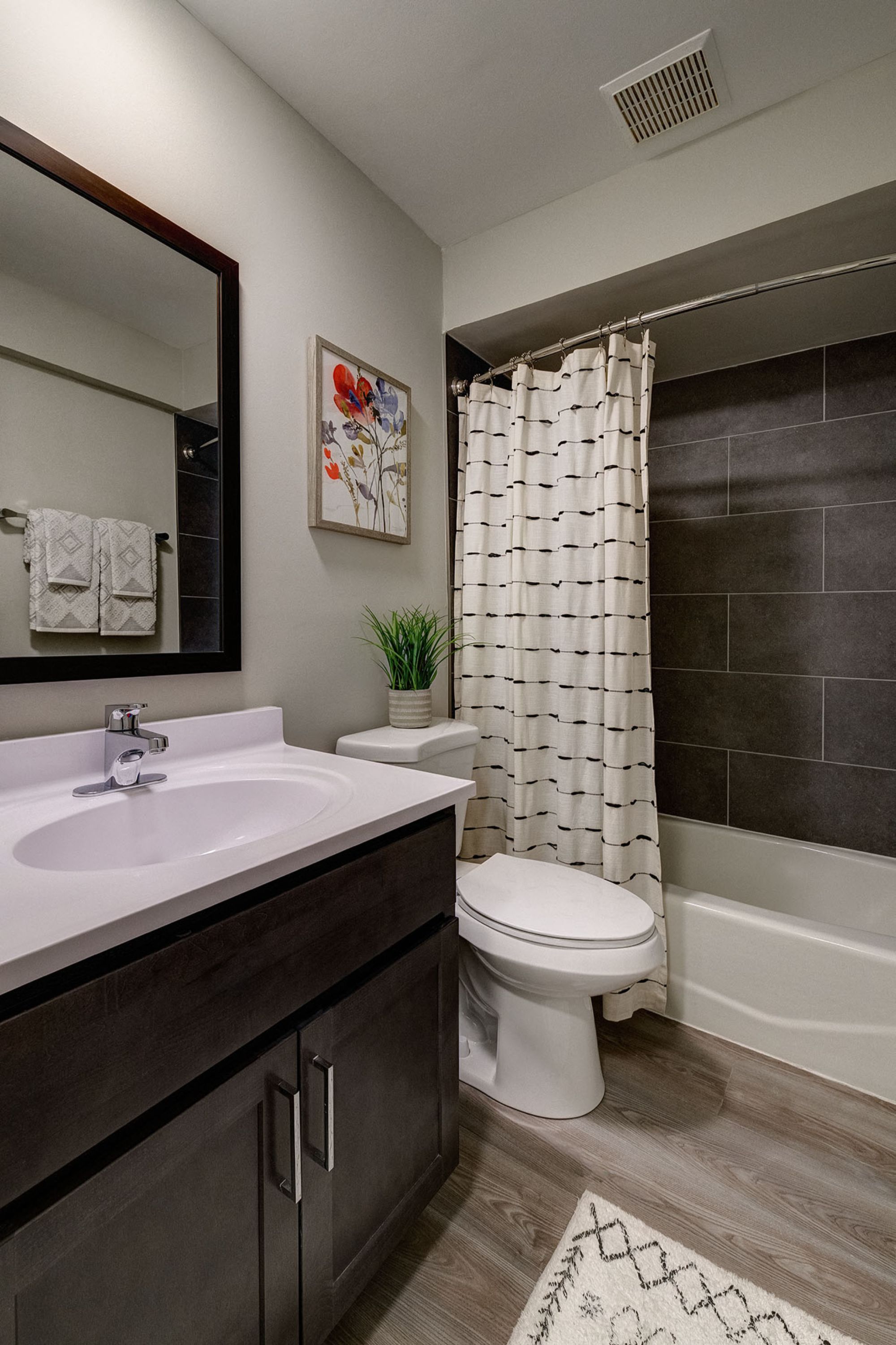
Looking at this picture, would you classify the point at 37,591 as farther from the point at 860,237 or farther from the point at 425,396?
the point at 860,237

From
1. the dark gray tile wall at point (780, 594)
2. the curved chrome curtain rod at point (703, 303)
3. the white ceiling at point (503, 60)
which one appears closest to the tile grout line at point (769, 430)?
the dark gray tile wall at point (780, 594)

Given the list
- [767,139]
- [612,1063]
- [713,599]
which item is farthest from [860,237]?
[612,1063]

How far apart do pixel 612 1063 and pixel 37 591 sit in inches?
66.0

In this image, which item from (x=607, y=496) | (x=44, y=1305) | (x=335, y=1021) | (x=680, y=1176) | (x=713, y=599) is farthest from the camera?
(x=713, y=599)

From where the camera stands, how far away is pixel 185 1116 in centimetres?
66

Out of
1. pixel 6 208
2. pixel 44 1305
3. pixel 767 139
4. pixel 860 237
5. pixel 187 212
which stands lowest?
pixel 44 1305

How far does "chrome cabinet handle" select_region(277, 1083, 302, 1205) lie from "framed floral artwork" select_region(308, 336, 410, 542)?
3.96ft

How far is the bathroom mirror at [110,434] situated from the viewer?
1024 mm

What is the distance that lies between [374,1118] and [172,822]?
0.56m

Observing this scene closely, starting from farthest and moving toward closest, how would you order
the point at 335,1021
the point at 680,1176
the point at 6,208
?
the point at 680,1176 < the point at 6,208 < the point at 335,1021

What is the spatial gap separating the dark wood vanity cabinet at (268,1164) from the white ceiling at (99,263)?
1091mm

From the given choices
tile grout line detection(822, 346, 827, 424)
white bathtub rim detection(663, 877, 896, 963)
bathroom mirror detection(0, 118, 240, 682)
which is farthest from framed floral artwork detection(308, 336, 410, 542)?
tile grout line detection(822, 346, 827, 424)

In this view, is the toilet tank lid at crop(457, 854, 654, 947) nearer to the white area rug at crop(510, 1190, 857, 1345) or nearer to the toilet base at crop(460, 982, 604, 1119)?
the toilet base at crop(460, 982, 604, 1119)

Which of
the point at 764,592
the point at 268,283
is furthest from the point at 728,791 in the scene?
the point at 268,283
